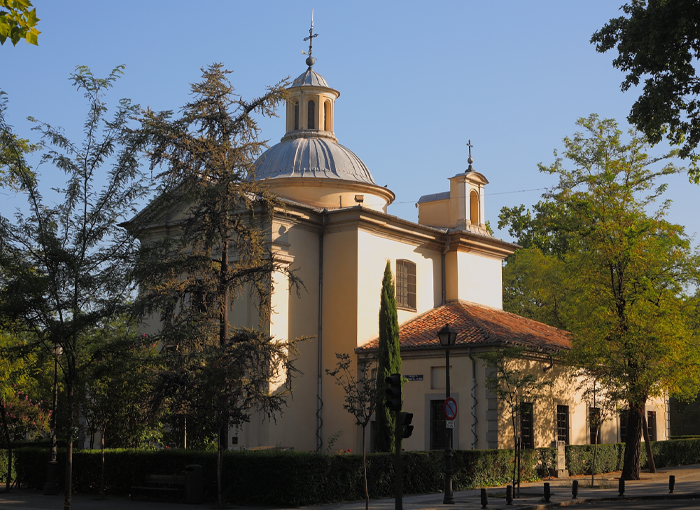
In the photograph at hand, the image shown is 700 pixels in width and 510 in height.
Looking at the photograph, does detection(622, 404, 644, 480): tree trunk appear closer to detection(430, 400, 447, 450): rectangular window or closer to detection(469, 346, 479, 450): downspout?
detection(469, 346, 479, 450): downspout

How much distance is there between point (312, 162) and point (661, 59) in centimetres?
1941

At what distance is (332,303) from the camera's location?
29.0 m

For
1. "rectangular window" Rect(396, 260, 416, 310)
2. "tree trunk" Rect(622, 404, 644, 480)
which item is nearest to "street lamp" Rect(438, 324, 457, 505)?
"tree trunk" Rect(622, 404, 644, 480)

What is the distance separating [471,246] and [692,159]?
1708cm

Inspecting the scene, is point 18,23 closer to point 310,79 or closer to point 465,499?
point 465,499

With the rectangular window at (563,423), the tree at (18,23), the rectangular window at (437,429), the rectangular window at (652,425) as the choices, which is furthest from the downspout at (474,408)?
the tree at (18,23)

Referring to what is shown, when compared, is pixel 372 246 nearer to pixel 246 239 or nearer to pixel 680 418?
pixel 246 239

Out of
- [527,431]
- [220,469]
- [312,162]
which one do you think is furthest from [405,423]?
[312,162]

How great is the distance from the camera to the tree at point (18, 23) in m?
8.98

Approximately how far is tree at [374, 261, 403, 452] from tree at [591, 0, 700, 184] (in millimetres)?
11659

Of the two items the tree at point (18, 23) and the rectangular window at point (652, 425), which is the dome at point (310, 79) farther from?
the tree at point (18, 23)

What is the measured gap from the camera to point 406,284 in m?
30.8

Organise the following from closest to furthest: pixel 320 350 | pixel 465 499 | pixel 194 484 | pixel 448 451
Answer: pixel 194 484 < pixel 448 451 < pixel 465 499 < pixel 320 350

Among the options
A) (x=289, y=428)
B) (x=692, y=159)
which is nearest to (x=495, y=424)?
(x=289, y=428)
